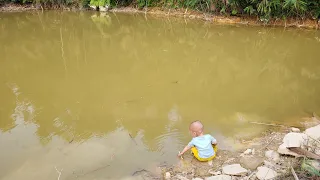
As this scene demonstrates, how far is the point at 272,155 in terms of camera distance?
15.1 ft

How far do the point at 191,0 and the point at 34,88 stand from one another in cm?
846

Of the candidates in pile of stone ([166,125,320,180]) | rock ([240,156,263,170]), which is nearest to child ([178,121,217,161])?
pile of stone ([166,125,320,180])

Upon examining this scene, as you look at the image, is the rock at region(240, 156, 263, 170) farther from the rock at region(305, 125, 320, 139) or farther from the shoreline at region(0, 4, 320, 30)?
the shoreline at region(0, 4, 320, 30)

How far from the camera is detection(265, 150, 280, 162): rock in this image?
14.8 feet

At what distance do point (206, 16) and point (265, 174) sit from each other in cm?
1061

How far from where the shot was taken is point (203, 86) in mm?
7438

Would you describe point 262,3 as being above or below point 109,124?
above

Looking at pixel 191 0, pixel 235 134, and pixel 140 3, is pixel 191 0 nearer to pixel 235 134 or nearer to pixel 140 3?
pixel 140 3

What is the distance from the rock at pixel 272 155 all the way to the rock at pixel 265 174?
40cm

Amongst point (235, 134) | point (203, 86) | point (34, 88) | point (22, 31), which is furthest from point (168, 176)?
point (22, 31)

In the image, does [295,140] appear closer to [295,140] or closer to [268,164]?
[295,140]

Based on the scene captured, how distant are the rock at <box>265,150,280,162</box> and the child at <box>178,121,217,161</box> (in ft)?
2.38

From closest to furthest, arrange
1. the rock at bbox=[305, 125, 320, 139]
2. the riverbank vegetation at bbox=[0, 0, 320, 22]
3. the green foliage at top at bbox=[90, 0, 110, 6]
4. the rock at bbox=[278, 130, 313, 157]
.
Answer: the rock at bbox=[278, 130, 313, 157] < the rock at bbox=[305, 125, 320, 139] < the riverbank vegetation at bbox=[0, 0, 320, 22] < the green foliage at top at bbox=[90, 0, 110, 6]

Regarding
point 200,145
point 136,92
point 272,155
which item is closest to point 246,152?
point 272,155
